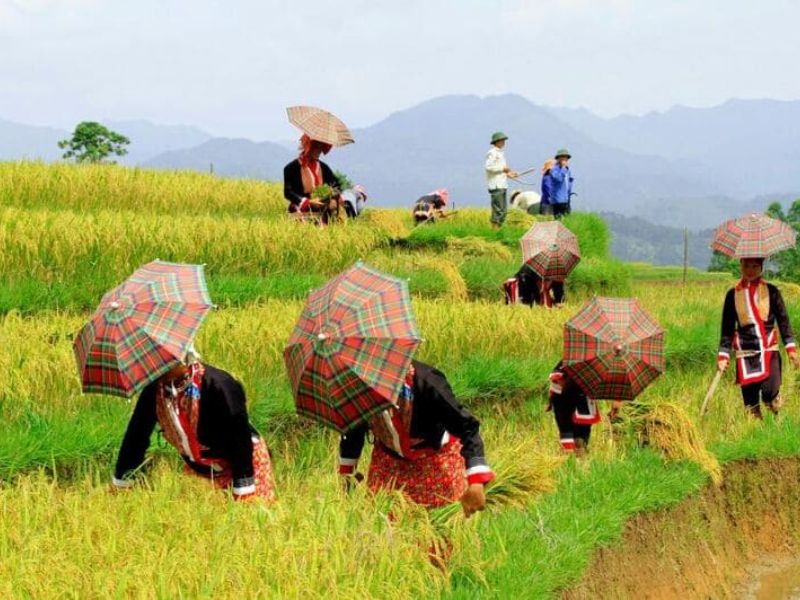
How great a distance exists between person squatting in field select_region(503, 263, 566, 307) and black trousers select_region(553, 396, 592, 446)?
11.3 feet

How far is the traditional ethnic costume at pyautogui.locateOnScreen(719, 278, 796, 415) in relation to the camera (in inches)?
315

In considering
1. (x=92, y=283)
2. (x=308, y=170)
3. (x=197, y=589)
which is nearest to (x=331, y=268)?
(x=308, y=170)

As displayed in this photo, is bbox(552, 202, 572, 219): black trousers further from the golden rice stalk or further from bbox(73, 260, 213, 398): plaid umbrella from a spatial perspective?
bbox(73, 260, 213, 398): plaid umbrella

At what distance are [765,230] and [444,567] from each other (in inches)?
180

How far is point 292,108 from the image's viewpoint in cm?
1202

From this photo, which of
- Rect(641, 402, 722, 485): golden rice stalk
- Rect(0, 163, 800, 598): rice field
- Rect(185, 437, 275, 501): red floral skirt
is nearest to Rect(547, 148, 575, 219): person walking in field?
Rect(0, 163, 800, 598): rice field

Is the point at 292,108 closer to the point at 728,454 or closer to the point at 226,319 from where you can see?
the point at 226,319

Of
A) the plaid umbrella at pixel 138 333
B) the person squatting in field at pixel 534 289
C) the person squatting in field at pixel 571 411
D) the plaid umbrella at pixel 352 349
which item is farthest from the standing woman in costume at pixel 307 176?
the plaid umbrella at pixel 352 349

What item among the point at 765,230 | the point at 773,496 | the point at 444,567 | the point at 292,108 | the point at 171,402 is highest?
the point at 292,108

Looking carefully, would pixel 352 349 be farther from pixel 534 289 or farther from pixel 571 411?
pixel 534 289

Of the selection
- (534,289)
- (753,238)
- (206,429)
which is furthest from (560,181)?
(206,429)

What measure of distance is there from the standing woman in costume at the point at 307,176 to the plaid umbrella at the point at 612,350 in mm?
6176

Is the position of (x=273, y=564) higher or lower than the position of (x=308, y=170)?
lower

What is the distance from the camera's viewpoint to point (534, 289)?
10453mm
